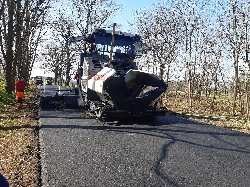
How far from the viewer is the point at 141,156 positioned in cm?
575

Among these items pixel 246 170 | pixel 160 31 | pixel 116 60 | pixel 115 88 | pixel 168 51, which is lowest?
pixel 246 170

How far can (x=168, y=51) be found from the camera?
869 inches

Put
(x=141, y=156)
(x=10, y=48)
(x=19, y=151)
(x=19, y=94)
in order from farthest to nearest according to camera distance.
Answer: (x=10, y=48) → (x=19, y=94) → (x=19, y=151) → (x=141, y=156)

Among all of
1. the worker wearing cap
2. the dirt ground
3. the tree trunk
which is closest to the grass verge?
the dirt ground

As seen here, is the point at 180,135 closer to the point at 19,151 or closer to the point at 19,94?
the point at 19,151

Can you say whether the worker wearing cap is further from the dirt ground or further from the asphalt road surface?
the asphalt road surface

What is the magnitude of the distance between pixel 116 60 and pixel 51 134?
431 cm

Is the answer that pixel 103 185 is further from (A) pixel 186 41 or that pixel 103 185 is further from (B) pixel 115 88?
(A) pixel 186 41

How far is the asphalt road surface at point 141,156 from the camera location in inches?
178

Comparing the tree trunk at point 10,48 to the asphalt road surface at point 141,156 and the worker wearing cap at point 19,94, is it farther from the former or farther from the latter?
the asphalt road surface at point 141,156

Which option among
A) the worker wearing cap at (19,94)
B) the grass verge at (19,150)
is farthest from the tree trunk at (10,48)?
the grass verge at (19,150)

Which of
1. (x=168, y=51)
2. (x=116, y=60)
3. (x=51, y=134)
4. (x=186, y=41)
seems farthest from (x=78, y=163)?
(x=168, y=51)

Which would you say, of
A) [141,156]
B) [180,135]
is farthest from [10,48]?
[141,156]

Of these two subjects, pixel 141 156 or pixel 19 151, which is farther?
pixel 19 151
